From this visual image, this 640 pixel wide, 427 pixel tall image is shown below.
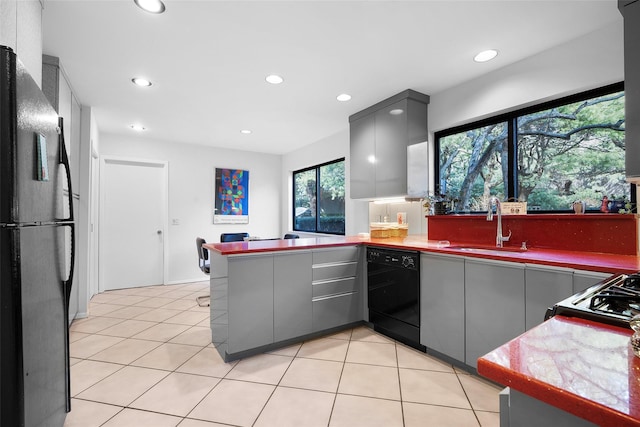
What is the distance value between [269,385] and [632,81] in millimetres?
2818

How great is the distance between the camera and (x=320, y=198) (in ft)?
18.2

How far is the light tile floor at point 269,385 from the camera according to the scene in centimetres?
171

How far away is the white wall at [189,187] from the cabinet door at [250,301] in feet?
11.1

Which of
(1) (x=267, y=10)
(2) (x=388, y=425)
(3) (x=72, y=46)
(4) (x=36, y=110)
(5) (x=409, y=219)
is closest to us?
(4) (x=36, y=110)

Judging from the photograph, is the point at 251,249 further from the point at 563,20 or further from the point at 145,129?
the point at 145,129

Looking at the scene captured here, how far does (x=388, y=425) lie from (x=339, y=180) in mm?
3806

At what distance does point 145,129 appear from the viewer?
4.53 meters

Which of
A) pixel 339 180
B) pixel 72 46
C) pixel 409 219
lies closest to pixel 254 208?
pixel 339 180

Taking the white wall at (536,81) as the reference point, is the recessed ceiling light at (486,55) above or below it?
above

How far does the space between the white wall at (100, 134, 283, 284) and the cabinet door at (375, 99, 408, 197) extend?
3.20 m

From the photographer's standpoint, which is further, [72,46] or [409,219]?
[409,219]

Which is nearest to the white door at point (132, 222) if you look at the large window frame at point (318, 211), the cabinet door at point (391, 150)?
the large window frame at point (318, 211)

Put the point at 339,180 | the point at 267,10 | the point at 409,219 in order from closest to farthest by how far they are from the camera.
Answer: the point at 267,10 → the point at 409,219 → the point at 339,180

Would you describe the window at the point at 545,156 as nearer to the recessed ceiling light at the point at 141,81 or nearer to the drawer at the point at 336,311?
the drawer at the point at 336,311
